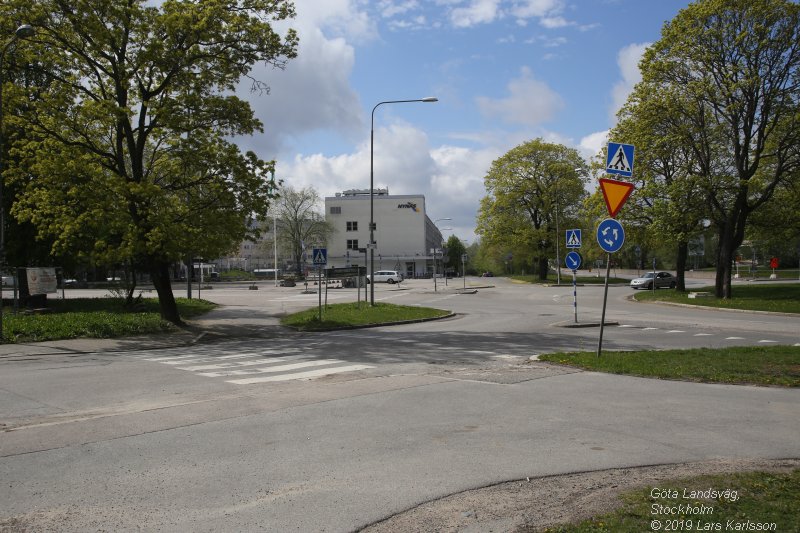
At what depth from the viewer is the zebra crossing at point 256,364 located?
11.1m

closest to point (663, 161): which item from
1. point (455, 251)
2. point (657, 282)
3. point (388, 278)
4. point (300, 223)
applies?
point (657, 282)

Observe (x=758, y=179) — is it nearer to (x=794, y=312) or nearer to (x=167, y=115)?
(x=794, y=312)

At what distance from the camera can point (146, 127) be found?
67.6 feet

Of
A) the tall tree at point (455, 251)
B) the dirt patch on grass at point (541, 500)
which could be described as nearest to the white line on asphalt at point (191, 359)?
the dirt patch on grass at point (541, 500)

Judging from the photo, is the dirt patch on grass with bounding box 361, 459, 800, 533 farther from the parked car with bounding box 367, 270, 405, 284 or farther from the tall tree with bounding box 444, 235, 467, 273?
the tall tree with bounding box 444, 235, 467, 273

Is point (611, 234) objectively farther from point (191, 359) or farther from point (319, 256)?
point (319, 256)

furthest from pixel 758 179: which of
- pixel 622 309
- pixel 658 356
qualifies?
pixel 658 356

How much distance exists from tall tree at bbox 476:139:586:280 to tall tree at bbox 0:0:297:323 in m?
46.9

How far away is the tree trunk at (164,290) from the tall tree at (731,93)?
1048 inches

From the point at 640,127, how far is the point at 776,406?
28.1m

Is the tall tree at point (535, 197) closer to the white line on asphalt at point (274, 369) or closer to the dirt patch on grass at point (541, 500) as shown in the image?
the white line on asphalt at point (274, 369)

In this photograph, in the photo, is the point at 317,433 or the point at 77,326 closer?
the point at 317,433

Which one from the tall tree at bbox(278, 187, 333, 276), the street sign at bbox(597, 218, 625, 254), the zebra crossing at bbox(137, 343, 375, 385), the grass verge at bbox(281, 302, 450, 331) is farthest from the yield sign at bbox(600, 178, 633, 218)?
the tall tree at bbox(278, 187, 333, 276)

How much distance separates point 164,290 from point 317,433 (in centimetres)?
1680
